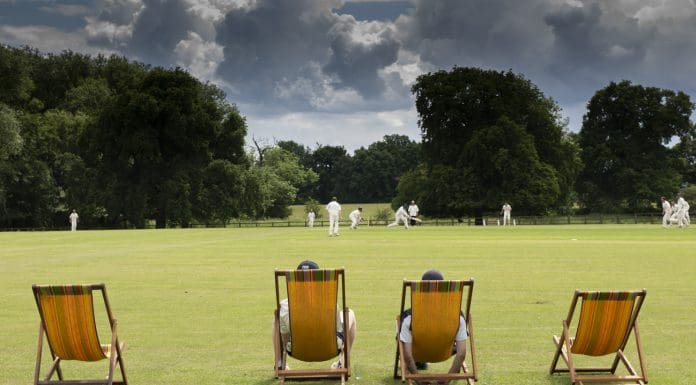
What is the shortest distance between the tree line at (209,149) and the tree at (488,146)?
5.5 inches

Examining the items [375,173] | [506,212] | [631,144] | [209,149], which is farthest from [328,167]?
[506,212]

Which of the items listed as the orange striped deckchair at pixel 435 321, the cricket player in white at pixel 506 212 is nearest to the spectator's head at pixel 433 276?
the orange striped deckchair at pixel 435 321

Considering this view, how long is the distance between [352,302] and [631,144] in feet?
281

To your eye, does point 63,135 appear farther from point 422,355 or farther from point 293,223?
point 422,355

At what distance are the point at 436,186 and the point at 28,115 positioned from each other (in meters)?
39.1

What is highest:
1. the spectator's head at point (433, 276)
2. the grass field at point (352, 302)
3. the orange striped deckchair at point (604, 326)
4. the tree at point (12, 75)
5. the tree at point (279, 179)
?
the tree at point (12, 75)

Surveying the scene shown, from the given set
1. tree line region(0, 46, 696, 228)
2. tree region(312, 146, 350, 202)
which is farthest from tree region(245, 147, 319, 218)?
tree region(312, 146, 350, 202)

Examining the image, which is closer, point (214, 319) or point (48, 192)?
point (214, 319)

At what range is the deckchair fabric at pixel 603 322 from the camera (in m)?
7.29

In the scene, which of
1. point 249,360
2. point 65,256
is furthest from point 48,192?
point 249,360

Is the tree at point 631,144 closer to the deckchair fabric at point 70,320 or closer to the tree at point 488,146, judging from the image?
the tree at point 488,146

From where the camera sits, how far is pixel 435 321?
24.6 feet

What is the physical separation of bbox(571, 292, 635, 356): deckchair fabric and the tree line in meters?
65.5

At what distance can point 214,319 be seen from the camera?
12711mm
